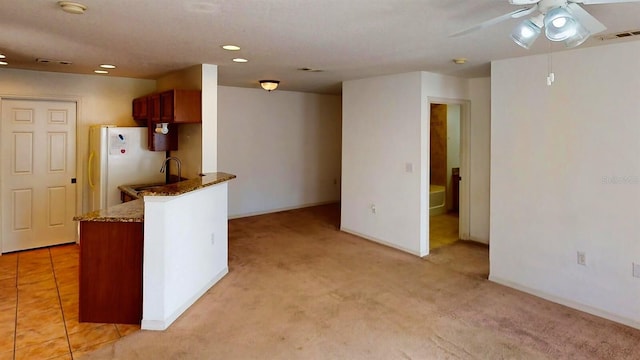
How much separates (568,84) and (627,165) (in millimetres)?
841

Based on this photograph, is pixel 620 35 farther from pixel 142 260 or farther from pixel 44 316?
pixel 44 316

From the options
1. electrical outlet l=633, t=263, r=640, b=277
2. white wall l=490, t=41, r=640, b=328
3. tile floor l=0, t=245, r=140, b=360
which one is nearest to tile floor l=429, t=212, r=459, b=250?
white wall l=490, t=41, r=640, b=328

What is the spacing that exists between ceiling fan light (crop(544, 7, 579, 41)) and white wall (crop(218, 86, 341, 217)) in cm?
569

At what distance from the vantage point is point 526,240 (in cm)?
406

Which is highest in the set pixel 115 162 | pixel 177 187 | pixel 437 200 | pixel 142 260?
pixel 115 162

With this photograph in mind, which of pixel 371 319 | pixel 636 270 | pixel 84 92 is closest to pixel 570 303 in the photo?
pixel 636 270

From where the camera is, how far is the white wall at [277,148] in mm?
7168

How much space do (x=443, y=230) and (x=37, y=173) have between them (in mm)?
5746

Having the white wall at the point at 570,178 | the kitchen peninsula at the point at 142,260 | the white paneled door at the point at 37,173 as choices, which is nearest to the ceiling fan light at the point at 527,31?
the white wall at the point at 570,178

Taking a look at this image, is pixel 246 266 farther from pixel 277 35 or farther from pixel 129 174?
pixel 277 35

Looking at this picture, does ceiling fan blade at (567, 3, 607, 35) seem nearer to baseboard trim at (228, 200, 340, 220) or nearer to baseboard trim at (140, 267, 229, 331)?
baseboard trim at (140, 267, 229, 331)

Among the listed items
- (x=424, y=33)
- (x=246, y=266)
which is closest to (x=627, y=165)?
(x=424, y=33)

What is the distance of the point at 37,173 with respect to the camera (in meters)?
5.35

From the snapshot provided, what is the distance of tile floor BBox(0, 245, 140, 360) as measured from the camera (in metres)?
2.94
